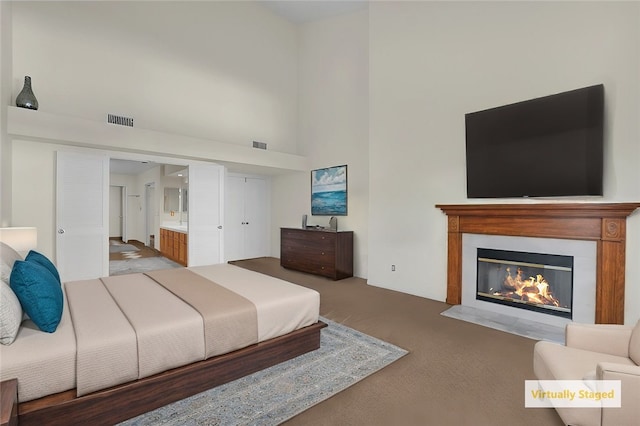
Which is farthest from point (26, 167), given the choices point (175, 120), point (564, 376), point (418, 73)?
point (564, 376)

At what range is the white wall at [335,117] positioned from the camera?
5.68 meters

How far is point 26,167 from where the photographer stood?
408cm

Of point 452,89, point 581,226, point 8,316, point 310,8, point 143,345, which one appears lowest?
point 143,345

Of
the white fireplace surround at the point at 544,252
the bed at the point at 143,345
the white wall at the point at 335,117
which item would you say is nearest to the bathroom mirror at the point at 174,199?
the white wall at the point at 335,117

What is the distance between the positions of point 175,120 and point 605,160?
603 cm

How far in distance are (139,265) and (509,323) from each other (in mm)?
6730

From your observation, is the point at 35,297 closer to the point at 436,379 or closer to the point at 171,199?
the point at 436,379

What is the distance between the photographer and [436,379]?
2.23 meters

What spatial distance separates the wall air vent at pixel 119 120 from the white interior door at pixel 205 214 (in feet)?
3.80

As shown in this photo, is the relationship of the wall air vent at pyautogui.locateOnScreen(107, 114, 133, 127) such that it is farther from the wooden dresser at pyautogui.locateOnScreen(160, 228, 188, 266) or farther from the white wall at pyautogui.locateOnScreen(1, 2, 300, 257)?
the wooden dresser at pyautogui.locateOnScreen(160, 228, 188, 266)

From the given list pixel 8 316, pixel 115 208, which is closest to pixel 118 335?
pixel 8 316

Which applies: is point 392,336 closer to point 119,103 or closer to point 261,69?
point 119,103

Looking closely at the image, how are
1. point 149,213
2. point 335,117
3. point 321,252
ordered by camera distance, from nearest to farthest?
1. point 321,252
2. point 335,117
3. point 149,213

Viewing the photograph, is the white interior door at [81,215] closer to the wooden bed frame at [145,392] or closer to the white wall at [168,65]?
the white wall at [168,65]
